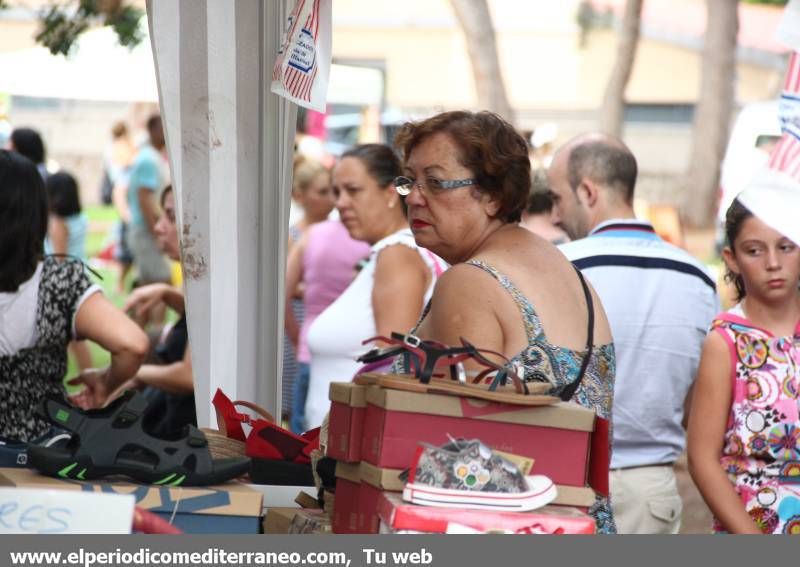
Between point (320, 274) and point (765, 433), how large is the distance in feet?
13.3

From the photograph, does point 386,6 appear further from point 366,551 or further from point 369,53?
point 366,551

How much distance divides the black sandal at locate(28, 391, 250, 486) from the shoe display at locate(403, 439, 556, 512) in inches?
19.5

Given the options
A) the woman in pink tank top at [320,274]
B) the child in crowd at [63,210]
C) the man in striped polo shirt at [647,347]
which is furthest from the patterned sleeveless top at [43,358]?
the child in crowd at [63,210]

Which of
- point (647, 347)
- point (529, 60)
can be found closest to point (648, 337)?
point (647, 347)

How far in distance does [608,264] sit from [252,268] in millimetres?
1239

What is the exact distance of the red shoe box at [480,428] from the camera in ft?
7.41

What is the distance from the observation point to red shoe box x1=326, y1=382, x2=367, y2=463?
2387 mm

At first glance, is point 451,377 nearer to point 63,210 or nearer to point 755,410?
point 755,410

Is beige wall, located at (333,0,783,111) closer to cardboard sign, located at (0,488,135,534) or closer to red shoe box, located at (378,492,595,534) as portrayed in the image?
red shoe box, located at (378,492,595,534)

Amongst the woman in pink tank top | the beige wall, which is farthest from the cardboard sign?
the beige wall

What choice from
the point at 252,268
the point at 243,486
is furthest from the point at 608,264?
the point at 243,486

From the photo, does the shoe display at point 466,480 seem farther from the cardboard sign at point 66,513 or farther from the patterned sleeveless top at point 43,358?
the patterned sleeveless top at point 43,358

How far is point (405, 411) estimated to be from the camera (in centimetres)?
226

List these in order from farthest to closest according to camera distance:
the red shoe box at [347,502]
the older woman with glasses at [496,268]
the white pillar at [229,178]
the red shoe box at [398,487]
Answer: the white pillar at [229,178] → the older woman with glasses at [496,268] → the red shoe box at [347,502] → the red shoe box at [398,487]
